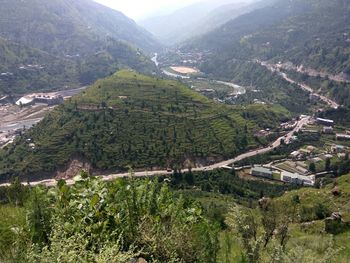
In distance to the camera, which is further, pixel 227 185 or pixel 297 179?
pixel 297 179

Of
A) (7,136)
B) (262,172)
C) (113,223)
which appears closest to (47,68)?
(7,136)

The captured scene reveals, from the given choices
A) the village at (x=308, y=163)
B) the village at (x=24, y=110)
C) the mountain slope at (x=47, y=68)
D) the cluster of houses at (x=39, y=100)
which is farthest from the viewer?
the mountain slope at (x=47, y=68)

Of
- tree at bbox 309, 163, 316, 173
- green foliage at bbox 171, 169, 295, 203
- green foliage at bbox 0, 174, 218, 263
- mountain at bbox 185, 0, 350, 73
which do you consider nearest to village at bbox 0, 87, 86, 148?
green foliage at bbox 171, 169, 295, 203

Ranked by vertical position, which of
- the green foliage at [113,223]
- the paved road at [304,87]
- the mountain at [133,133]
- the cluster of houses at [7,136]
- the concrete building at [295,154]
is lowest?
the paved road at [304,87]

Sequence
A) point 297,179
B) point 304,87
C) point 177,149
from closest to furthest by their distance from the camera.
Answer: point 297,179
point 177,149
point 304,87

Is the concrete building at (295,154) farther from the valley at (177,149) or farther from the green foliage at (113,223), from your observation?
the green foliage at (113,223)

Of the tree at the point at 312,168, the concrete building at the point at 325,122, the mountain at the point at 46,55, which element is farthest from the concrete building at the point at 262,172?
the mountain at the point at 46,55

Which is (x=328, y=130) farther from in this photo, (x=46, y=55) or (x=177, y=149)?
(x=46, y=55)
